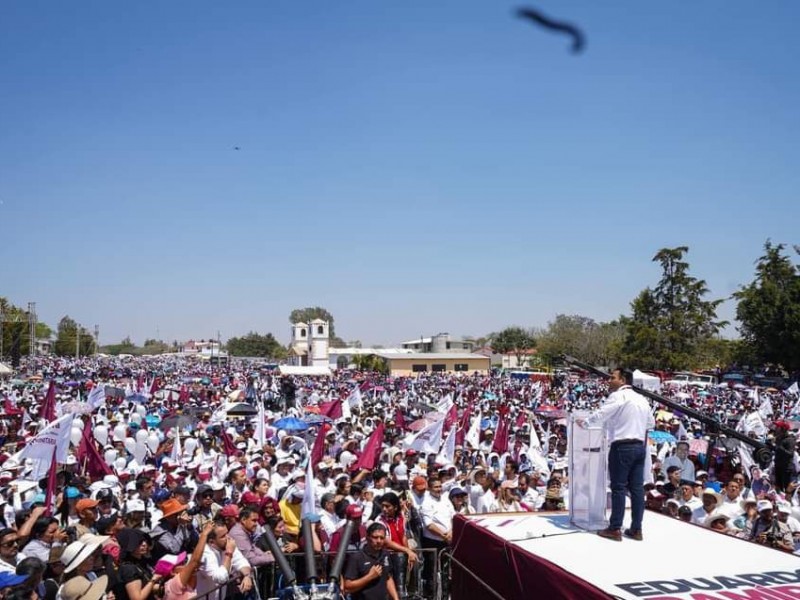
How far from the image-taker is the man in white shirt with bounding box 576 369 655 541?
17.1ft

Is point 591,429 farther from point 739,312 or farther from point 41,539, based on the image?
point 739,312

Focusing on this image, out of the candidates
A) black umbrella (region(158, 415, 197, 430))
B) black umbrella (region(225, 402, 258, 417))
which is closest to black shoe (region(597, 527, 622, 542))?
black umbrella (region(158, 415, 197, 430))

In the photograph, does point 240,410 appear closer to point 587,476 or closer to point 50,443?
point 50,443

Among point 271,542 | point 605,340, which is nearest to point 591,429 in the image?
point 271,542

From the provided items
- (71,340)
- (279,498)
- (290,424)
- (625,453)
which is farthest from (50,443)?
(71,340)

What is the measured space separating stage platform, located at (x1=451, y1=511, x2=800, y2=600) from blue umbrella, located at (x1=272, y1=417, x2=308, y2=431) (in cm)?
1089

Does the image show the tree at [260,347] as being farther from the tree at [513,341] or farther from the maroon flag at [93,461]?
the maroon flag at [93,461]

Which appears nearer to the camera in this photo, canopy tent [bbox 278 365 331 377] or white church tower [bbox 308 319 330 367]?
canopy tent [bbox 278 365 331 377]

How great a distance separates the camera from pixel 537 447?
536 inches

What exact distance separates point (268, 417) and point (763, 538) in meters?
14.1

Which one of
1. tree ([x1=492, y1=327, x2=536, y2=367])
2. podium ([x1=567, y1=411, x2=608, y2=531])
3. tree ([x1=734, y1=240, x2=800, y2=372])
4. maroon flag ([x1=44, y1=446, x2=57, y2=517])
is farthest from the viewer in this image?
tree ([x1=492, y1=327, x2=536, y2=367])

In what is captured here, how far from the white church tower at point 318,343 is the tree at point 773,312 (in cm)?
4393

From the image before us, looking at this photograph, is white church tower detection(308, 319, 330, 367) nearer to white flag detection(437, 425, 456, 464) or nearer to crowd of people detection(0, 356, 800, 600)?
crowd of people detection(0, 356, 800, 600)

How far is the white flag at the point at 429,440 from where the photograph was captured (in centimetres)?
1341
